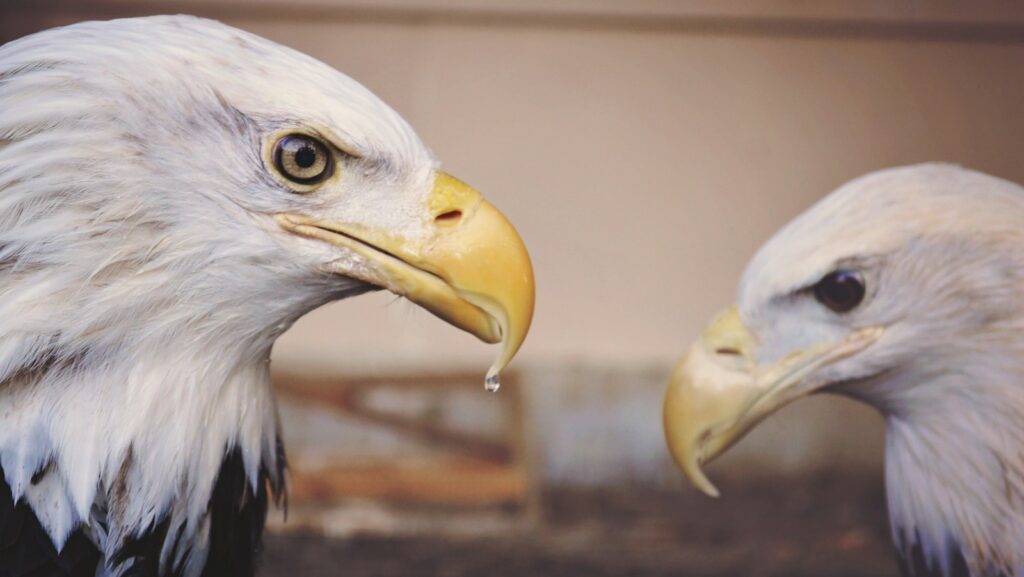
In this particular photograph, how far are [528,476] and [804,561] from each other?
101cm

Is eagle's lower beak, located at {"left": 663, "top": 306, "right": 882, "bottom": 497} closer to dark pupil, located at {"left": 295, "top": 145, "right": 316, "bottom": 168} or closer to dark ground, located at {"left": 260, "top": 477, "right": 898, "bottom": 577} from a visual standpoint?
dark pupil, located at {"left": 295, "top": 145, "right": 316, "bottom": 168}

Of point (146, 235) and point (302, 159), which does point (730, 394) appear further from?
point (146, 235)

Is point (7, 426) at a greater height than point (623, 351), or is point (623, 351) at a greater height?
point (7, 426)

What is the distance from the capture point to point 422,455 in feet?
14.0

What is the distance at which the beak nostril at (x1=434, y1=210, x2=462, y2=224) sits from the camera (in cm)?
134

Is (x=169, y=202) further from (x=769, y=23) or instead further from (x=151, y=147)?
(x=769, y=23)

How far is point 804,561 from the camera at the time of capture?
12.8 ft

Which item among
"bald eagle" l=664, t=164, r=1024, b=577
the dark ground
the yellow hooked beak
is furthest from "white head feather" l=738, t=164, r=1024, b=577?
the dark ground

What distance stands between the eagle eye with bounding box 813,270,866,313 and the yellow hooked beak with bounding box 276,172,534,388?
59cm

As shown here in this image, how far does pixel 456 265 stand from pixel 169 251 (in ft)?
1.05

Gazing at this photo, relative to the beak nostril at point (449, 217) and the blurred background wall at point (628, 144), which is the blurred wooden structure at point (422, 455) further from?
the beak nostril at point (449, 217)

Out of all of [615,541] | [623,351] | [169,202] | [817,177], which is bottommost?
[615,541]

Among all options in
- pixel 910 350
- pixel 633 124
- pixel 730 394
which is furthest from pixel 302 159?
pixel 633 124

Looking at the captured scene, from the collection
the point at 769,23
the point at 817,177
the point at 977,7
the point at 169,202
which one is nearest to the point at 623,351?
the point at 817,177
